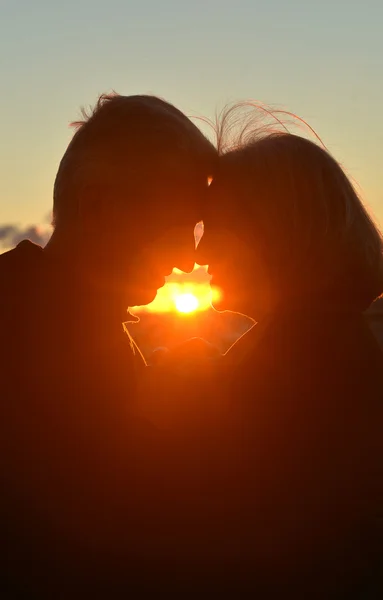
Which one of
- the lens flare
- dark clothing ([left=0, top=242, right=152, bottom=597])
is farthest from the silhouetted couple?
the lens flare

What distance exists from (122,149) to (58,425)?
1339 mm

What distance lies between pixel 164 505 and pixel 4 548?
0.66 metres

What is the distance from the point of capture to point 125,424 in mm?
3031

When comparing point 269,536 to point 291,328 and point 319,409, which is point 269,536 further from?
point 291,328

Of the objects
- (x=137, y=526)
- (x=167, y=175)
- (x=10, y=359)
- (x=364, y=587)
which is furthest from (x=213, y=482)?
(x=167, y=175)

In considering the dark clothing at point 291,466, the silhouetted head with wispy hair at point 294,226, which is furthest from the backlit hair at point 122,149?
the dark clothing at point 291,466

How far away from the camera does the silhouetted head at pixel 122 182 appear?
326cm

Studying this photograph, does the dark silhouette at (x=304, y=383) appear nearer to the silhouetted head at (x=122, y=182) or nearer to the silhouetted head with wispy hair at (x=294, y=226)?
the silhouetted head with wispy hair at (x=294, y=226)

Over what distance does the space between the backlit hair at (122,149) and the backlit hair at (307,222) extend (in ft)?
1.28

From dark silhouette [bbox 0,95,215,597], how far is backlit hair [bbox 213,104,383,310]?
35cm

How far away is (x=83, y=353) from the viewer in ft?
9.70

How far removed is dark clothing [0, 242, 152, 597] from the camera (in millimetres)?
2762

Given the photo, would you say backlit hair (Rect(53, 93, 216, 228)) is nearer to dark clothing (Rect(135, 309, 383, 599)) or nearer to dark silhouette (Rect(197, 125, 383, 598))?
dark silhouette (Rect(197, 125, 383, 598))

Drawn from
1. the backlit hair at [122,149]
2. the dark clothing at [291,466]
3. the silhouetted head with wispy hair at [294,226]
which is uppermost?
the backlit hair at [122,149]
